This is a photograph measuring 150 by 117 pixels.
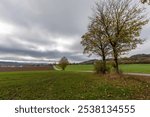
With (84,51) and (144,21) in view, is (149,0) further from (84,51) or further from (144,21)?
(84,51)

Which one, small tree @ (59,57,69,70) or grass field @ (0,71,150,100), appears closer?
grass field @ (0,71,150,100)

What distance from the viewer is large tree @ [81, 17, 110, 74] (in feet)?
101

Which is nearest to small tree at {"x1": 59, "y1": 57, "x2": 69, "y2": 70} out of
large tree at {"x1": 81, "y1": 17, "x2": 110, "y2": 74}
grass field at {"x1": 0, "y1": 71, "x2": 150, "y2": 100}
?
large tree at {"x1": 81, "y1": 17, "x2": 110, "y2": 74}

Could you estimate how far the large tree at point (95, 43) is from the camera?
30.7 m

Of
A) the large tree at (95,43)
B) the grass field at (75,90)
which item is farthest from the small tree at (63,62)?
the grass field at (75,90)

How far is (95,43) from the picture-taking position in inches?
1342

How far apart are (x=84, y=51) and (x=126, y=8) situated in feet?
41.3

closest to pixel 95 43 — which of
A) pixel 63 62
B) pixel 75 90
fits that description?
pixel 75 90

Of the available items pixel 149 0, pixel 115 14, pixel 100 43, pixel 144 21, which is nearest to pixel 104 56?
pixel 100 43

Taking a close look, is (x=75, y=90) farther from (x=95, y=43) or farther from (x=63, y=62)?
(x=63, y=62)

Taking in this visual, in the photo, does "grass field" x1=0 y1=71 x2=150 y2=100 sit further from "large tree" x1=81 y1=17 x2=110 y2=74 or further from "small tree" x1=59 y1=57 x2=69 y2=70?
"small tree" x1=59 y1=57 x2=69 y2=70

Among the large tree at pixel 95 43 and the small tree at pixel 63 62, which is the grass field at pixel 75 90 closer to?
the large tree at pixel 95 43

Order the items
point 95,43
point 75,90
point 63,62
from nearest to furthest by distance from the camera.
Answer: point 75,90 < point 95,43 < point 63,62

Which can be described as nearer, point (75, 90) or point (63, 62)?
point (75, 90)
